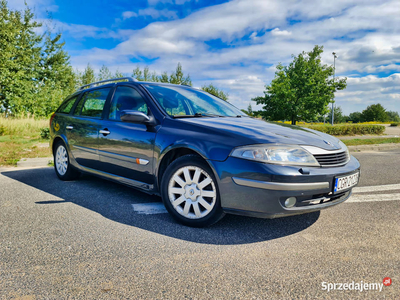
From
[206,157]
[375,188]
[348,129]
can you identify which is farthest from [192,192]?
[348,129]

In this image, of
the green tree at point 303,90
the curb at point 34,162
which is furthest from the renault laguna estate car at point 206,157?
the green tree at point 303,90

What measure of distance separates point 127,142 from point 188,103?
0.96m

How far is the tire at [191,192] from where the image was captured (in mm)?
3033

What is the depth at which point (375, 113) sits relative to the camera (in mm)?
91625

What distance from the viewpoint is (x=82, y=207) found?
390cm

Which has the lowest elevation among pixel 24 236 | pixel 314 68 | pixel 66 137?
pixel 24 236

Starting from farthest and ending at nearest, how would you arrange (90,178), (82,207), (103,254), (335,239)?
(90,178), (82,207), (335,239), (103,254)

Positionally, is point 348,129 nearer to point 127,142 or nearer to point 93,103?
point 93,103

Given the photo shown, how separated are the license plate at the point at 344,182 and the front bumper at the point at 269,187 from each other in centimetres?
6

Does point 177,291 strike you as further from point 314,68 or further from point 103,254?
point 314,68

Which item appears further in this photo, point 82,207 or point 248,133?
point 82,207

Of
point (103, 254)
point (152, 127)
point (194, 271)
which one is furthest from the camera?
point (152, 127)

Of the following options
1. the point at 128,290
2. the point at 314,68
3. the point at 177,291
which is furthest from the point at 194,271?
the point at 314,68

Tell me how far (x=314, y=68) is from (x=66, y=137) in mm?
25229
